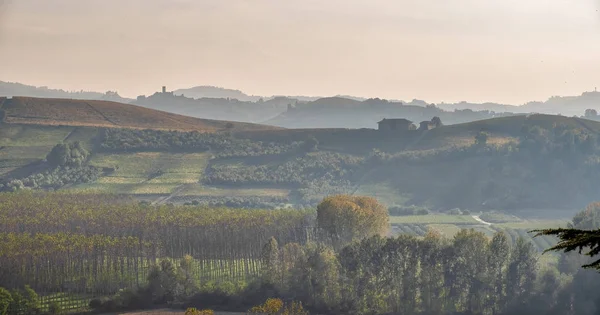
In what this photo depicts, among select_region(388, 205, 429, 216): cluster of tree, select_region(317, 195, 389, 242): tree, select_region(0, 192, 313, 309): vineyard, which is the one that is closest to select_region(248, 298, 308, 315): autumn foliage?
select_region(0, 192, 313, 309): vineyard

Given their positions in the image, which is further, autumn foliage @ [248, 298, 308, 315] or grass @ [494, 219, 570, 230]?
grass @ [494, 219, 570, 230]

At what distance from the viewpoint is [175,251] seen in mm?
125812

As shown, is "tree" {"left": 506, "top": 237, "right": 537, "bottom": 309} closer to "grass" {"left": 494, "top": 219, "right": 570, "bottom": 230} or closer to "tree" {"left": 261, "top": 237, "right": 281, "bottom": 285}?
"tree" {"left": 261, "top": 237, "right": 281, "bottom": 285}

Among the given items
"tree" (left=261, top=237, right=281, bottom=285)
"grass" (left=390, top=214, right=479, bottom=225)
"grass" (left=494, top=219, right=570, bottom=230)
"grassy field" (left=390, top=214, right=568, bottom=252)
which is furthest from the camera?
"grass" (left=390, top=214, right=479, bottom=225)

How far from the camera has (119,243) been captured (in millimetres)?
119125

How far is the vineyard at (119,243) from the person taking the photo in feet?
360

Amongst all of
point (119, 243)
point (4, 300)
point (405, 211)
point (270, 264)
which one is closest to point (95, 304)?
point (4, 300)

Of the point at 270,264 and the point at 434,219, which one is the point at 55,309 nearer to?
the point at 270,264

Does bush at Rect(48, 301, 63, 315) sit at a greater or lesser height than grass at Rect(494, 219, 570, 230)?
lesser

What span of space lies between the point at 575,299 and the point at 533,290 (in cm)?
535

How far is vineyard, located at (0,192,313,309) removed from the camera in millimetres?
109875

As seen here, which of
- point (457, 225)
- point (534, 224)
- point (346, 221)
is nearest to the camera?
point (346, 221)

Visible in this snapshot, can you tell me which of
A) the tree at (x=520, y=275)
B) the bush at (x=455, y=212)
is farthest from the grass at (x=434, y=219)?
the tree at (x=520, y=275)

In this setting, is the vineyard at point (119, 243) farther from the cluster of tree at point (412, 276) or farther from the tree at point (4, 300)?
the cluster of tree at point (412, 276)
